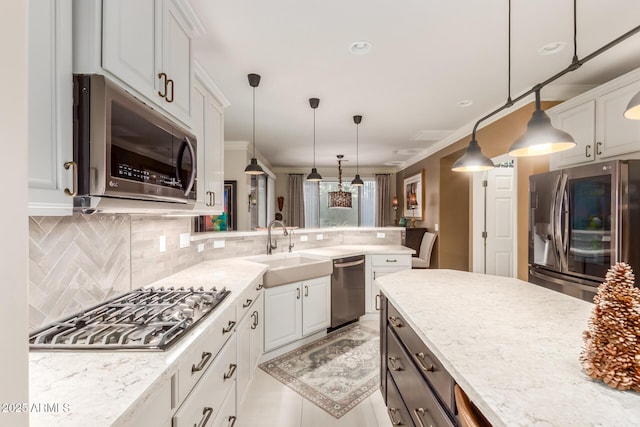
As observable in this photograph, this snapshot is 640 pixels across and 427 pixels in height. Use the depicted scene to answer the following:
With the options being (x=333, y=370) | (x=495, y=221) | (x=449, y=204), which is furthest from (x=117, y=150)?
(x=449, y=204)

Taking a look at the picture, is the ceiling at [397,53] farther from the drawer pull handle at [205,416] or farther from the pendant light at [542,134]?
the drawer pull handle at [205,416]

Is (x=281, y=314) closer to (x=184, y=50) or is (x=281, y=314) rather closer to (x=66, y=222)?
(x=66, y=222)

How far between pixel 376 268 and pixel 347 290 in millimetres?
538

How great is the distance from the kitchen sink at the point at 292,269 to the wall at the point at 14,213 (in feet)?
7.14

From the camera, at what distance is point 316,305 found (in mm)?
3055

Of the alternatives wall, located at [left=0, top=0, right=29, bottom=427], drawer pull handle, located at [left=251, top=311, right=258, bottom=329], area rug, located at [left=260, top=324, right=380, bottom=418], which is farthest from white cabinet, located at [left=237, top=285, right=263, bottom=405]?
wall, located at [left=0, top=0, right=29, bottom=427]

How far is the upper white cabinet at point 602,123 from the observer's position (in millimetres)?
2104

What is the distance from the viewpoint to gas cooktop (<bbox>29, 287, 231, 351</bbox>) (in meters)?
0.97

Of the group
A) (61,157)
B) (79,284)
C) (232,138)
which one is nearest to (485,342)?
(61,157)

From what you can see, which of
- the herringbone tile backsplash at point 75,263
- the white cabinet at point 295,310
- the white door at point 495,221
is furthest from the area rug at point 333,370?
the white door at point 495,221

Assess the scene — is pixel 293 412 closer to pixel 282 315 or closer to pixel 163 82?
pixel 282 315

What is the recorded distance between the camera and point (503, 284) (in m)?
1.74

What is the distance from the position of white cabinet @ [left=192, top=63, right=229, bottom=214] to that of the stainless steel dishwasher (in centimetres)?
158

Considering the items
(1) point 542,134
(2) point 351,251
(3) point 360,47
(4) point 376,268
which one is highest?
(3) point 360,47
